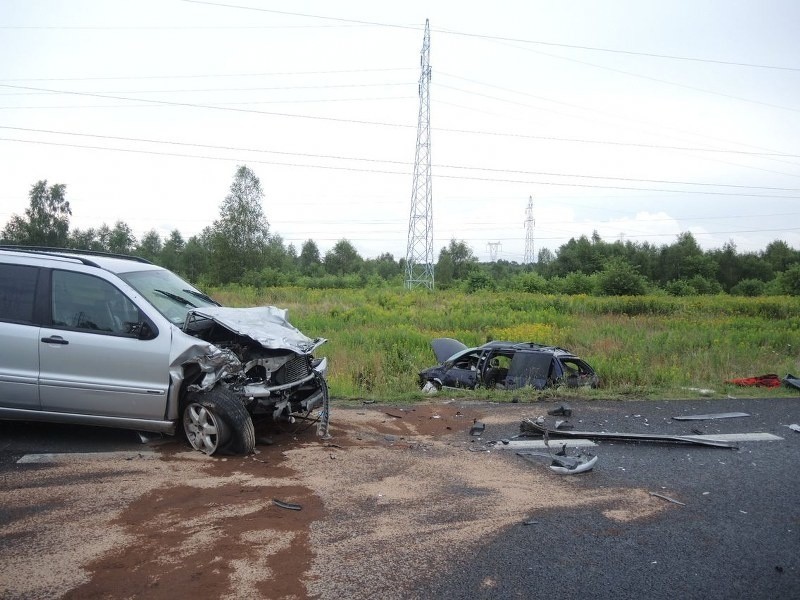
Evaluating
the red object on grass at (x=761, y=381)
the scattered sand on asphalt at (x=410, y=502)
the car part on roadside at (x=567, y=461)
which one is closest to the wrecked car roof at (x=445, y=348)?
the red object on grass at (x=761, y=381)

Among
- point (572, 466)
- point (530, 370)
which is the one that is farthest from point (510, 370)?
point (572, 466)

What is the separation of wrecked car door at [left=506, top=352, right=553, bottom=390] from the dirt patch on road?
396 centimetres

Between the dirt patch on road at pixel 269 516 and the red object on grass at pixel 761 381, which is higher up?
the red object on grass at pixel 761 381

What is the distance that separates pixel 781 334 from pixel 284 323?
56.5 ft

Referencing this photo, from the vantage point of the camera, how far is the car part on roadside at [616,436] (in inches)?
269

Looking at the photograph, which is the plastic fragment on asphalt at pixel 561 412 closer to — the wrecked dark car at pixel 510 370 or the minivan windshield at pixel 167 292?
the wrecked dark car at pixel 510 370

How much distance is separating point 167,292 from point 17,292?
55.2 inches

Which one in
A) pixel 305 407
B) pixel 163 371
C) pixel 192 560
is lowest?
pixel 192 560

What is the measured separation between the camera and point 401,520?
4.56m

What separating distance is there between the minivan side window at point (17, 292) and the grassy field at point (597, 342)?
4.41m

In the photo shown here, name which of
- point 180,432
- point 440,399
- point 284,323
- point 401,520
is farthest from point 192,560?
point 440,399

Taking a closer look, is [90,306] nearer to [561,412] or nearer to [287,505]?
[287,505]

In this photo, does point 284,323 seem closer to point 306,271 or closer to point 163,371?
point 163,371

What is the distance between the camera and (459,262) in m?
75.8
